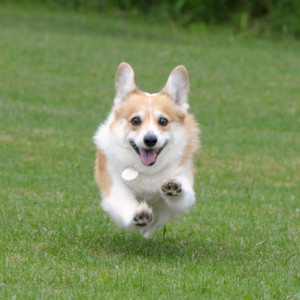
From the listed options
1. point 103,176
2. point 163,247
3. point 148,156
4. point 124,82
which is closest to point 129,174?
point 148,156

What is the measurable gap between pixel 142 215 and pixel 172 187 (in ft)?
1.05

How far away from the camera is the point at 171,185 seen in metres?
5.47

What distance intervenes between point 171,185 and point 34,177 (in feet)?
12.3

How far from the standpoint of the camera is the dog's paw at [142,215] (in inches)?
211

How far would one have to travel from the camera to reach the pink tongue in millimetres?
5609

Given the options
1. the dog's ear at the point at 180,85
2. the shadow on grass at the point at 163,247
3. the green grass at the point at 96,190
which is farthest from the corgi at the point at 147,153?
the green grass at the point at 96,190

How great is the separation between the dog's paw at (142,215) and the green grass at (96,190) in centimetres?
34

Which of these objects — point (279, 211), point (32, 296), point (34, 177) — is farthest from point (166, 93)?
point (34, 177)

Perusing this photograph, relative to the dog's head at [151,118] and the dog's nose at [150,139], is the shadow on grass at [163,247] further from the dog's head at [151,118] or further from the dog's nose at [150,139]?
the dog's nose at [150,139]

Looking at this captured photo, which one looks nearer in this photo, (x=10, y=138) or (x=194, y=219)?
(x=194, y=219)

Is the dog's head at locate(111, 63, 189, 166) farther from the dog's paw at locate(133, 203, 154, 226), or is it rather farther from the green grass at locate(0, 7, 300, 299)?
the green grass at locate(0, 7, 300, 299)

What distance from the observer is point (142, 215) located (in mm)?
5352

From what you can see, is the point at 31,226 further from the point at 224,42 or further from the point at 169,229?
the point at 224,42

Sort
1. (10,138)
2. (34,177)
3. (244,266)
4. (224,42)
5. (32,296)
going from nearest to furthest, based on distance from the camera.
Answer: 1. (32,296)
2. (244,266)
3. (34,177)
4. (10,138)
5. (224,42)
